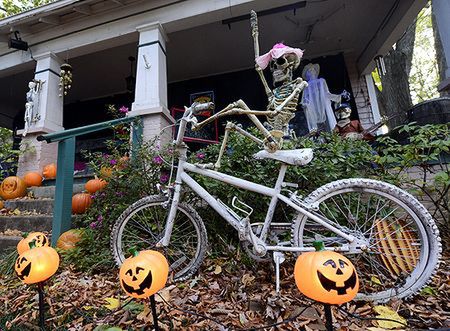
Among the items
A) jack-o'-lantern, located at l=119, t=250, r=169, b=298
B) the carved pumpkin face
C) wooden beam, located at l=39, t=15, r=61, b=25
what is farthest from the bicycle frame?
wooden beam, located at l=39, t=15, r=61, b=25

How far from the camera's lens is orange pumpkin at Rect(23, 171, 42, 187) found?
3859 millimetres

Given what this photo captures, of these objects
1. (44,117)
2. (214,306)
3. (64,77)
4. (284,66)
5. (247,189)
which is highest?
(64,77)

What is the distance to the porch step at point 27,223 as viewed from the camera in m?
2.92

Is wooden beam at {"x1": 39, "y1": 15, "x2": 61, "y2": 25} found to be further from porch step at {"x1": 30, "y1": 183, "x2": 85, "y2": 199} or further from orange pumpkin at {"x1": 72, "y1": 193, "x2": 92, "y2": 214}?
orange pumpkin at {"x1": 72, "y1": 193, "x2": 92, "y2": 214}

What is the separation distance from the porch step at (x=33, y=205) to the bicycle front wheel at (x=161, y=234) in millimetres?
1678

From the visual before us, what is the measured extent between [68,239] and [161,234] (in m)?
1.09

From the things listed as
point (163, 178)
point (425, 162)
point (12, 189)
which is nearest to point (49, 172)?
point (12, 189)

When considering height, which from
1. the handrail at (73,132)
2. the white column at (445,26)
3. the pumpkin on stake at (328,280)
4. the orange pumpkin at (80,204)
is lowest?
the pumpkin on stake at (328,280)

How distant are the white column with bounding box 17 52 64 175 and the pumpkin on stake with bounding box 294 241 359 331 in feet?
14.6

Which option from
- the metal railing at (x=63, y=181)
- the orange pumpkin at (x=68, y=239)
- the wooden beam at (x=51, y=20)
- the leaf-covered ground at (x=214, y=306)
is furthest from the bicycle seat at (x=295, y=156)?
the wooden beam at (x=51, y=20)

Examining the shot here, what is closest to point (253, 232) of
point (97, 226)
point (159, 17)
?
point (97, 226)

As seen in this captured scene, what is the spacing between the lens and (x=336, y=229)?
5.21 ft

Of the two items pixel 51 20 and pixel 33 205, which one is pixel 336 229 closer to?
pixel 33 205

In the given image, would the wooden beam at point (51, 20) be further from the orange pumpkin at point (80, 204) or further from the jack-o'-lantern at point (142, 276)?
the jack-o'-lantern at point (142, 276)
